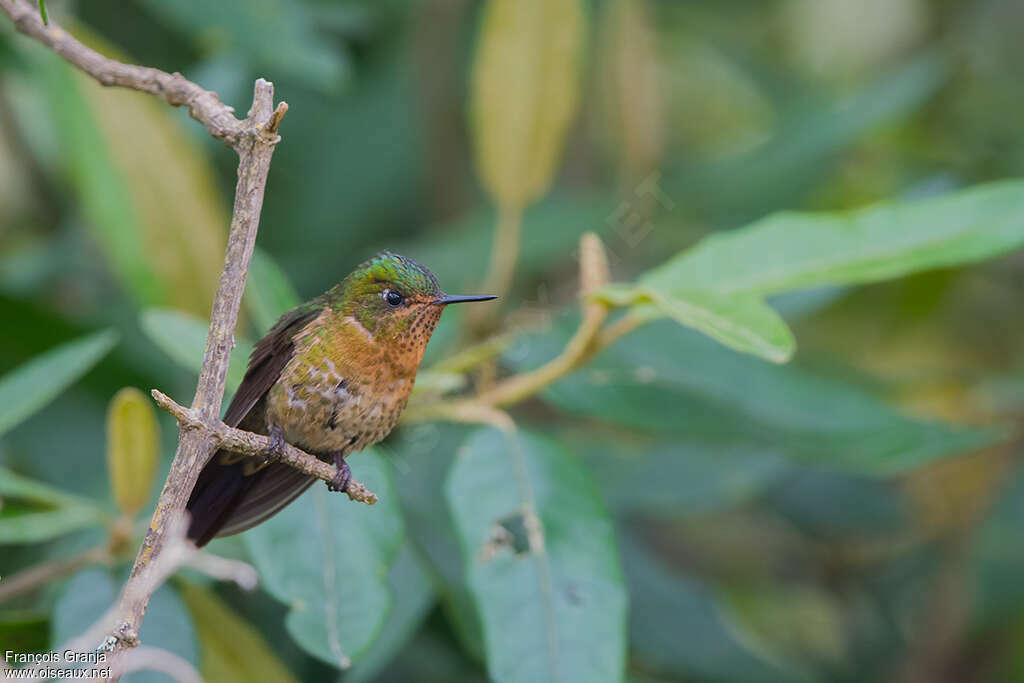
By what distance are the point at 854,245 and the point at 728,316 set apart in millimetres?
390

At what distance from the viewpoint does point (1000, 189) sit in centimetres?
164

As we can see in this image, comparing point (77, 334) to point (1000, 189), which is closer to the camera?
point (1000, 189)

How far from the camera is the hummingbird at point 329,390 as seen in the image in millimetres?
980

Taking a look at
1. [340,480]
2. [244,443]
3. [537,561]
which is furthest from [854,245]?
[244,443]

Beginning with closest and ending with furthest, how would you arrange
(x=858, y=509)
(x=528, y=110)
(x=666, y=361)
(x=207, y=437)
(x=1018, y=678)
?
(x=207, y=437) < (x=528, y=110) < (x=666, y=361) < (x=1018, y=678) < (x=858, y=509)

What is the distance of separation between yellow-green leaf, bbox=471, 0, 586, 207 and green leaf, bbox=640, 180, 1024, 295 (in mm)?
409

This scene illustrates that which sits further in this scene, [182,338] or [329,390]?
[182,338]

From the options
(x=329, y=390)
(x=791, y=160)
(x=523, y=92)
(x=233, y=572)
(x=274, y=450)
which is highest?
(x=791, y=160)

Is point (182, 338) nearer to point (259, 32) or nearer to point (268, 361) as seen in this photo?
point (268, 361)

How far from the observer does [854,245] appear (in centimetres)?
156

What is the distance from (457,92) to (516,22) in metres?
1.48

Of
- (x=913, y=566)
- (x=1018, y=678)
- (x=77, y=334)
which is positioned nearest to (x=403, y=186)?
(x=77, y=334)

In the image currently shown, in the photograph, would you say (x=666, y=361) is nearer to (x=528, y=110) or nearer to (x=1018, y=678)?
(x=528, y=110)

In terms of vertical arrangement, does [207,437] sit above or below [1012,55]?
below
